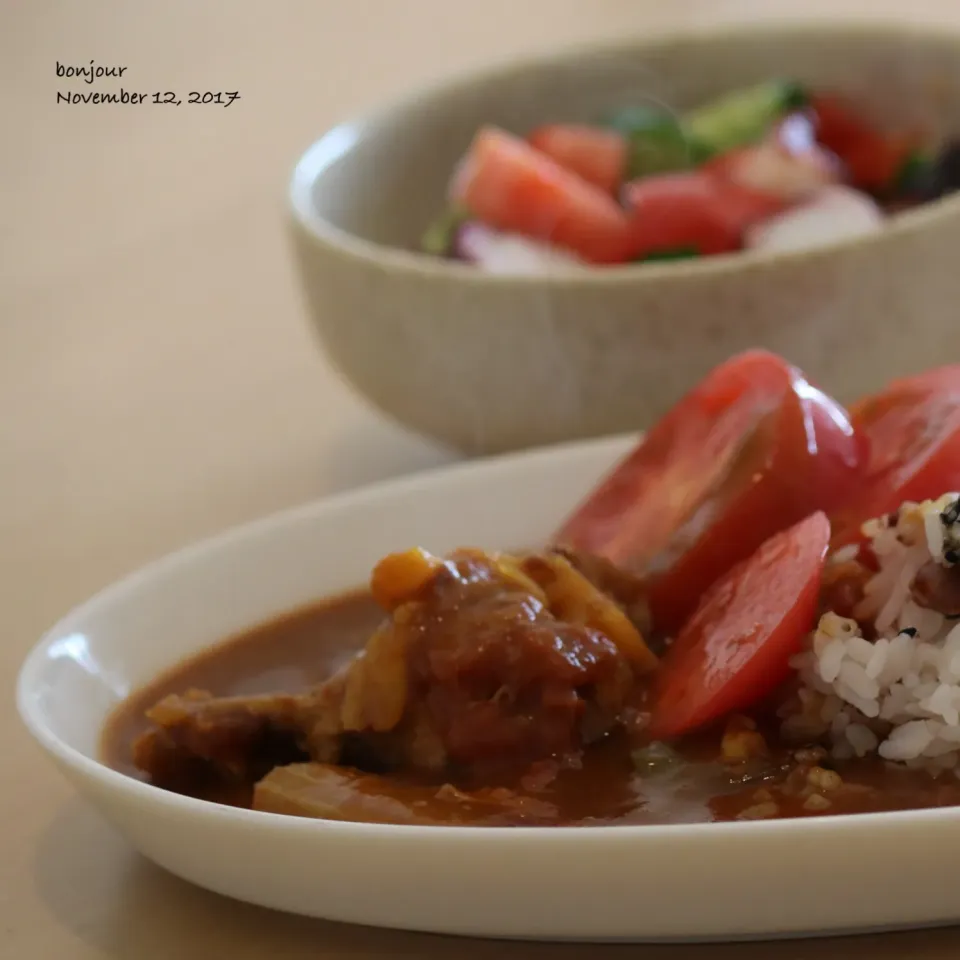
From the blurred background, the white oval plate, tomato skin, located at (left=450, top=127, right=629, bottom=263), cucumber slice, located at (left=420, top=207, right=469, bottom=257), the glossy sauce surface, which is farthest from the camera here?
cucumber slice, located at (left=420, top=207, right=469, bottom=257)

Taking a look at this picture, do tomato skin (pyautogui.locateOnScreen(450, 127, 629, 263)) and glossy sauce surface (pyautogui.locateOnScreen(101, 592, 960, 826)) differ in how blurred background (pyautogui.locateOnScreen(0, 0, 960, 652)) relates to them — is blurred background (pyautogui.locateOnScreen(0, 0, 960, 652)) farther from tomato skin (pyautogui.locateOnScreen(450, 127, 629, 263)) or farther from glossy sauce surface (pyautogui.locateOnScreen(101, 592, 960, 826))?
glossy sauce surface (pyautogui.locateOnScreen(101, 592, 960, 826))

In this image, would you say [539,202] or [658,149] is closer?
[539,202]

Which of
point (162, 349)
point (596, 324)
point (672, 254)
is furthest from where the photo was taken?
point (162, 349)

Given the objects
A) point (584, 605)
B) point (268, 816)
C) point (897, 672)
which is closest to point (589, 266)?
point (584, 605)

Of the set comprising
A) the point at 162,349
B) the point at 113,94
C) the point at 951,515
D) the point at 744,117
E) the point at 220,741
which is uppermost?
the point at 113,94

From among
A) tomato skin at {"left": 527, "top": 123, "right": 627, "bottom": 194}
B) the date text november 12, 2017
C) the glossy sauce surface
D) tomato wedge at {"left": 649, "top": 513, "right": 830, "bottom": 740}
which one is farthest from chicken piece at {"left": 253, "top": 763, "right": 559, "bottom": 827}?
tomato skin at {"left": 527, "top": 123, "right": 627, "bottom": 194}

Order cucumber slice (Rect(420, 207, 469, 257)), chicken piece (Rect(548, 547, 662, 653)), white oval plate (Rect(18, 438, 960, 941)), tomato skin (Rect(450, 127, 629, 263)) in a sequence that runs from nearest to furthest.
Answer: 1. white oval plate (Rect(18, 438, 960, 941))
2. chicken piece (Rect(548, 547, 662, 653))
3. tomato skin (Rect(450, 127, 629, 263))
4. cucumber slice (Rect(420, 207, 469, 257))

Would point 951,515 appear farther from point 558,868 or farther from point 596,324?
point 596,324
